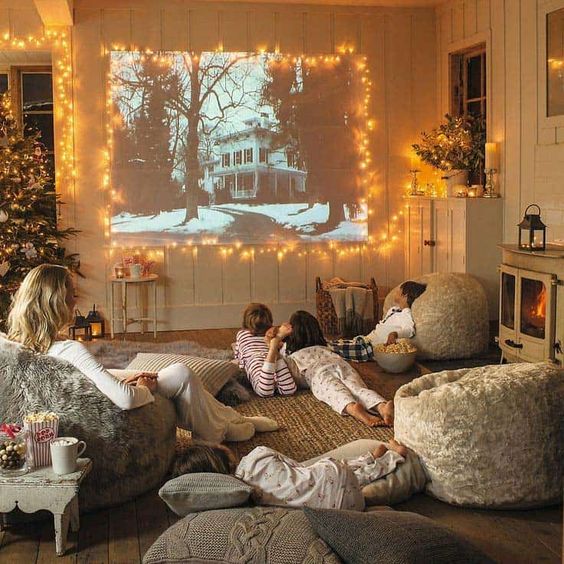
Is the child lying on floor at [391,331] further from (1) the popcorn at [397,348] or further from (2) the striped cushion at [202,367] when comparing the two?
(2) the striped cushion at [202,367]

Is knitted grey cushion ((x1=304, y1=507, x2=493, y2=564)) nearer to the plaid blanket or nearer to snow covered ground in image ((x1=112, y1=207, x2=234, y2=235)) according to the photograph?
the plaid blanket

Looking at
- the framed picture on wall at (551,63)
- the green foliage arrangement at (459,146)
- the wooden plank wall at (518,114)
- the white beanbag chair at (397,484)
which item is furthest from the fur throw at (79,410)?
the green foliage arrangement at (459,146)

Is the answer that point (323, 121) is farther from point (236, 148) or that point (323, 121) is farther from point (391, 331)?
point (391, 331)

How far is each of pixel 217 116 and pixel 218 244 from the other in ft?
3.69

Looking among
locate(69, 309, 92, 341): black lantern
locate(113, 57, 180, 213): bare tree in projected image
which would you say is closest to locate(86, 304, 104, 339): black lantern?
locate(69, 309, 92, 341): black lantern

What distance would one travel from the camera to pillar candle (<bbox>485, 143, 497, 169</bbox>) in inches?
287

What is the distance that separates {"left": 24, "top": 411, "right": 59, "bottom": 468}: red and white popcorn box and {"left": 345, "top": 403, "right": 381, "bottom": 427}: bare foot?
1.98 meters

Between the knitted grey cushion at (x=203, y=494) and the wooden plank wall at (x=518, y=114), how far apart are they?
12.4 ft

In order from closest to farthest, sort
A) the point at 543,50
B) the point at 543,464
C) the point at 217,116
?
the point at 543,464
the point at 543,50
the point at 217,116

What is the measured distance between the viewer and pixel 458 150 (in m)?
7.78

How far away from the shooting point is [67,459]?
346 centimetres

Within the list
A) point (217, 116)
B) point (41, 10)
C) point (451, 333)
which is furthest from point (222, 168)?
point (451, 333)

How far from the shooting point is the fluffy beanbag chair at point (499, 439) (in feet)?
12.4

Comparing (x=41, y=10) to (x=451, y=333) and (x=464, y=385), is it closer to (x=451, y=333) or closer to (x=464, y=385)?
(x=451, y=333)
